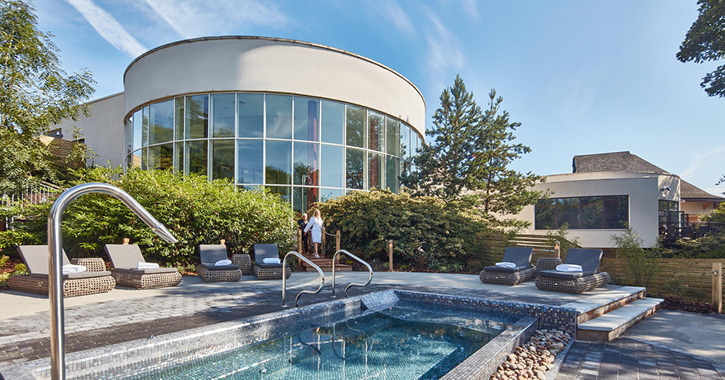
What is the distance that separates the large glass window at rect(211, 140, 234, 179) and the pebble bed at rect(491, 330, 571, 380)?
11.1 meters

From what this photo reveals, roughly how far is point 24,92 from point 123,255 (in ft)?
26.7

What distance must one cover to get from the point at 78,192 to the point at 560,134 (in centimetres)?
2411

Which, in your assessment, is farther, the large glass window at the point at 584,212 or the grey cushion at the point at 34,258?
the large glass window at the point at 584,212

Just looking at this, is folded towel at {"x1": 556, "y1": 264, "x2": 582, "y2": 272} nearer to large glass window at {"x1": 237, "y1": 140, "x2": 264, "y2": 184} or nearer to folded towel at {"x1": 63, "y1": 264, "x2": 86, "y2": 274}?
folded towel at {"x1": 63, "y1": 264, "x2": 86, "y2": 274}

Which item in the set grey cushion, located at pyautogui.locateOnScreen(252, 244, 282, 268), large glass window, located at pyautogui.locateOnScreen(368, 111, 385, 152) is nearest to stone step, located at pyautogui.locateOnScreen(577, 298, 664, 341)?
grey cushion, located at pyautogui.locateOnScreen(252, 244, 282, 268)

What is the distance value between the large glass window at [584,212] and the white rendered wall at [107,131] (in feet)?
65.3

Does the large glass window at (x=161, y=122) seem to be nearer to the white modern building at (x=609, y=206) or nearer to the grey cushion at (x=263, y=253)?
the grey cushion at (x=263, y=253)

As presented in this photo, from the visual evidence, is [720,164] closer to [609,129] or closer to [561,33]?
[609,129]

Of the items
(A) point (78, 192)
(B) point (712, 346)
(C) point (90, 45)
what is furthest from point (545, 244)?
(C) point (90, 45)

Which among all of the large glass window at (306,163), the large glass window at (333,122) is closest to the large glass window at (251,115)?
the large glass window at (306,163)

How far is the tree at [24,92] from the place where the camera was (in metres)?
11.6

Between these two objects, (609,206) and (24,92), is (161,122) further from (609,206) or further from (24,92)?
(609,206)

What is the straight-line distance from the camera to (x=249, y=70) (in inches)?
532

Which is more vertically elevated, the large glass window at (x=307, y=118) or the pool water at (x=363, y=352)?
the large glass window at (x=307, y=118)
